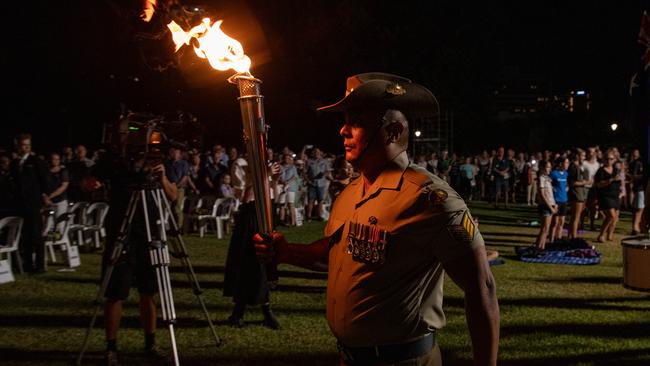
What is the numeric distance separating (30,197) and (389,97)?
9.70 metres

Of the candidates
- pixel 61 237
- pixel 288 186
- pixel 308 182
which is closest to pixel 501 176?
pixel 308 182

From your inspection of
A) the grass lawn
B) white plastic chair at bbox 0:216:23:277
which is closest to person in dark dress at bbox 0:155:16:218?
white plastic chair at bbox 0:216:23:277

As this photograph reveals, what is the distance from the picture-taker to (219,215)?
1628cm

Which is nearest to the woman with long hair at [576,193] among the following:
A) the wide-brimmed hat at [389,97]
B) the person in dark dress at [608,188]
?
the person in dark dress at [608,188]

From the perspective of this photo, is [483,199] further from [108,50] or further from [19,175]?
[19,175]

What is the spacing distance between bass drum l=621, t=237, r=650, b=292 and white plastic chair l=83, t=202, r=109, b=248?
1034cm

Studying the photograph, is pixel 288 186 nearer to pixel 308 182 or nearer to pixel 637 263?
pixel 308 182

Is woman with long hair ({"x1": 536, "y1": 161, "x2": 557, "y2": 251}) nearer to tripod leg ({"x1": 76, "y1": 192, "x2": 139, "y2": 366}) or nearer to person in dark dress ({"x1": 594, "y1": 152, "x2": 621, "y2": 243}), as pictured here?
person in dark dress ({"x1": 594, "y1": 152, "x2": 621, "y2": 243})

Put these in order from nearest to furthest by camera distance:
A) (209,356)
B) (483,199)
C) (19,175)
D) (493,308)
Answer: (493,308) → (209,356) → (19,175) → (483,199)

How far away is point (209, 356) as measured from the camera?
6.45 m

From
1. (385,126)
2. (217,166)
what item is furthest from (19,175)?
(385,126)

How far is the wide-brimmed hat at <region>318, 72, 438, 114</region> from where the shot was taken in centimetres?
279

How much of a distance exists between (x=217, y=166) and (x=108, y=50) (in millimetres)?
15304

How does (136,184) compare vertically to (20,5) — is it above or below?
below
